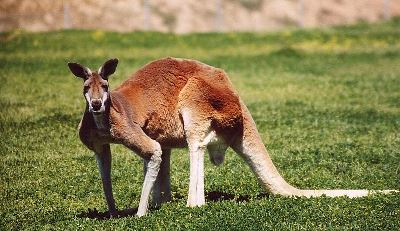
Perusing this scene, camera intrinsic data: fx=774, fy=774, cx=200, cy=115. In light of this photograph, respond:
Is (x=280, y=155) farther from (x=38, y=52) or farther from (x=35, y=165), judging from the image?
(x=38, y=52)

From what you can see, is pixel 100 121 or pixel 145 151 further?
pixel 145 151

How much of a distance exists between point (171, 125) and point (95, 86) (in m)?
1.09

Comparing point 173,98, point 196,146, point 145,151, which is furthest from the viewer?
point 173,98

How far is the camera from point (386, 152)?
36.0ft

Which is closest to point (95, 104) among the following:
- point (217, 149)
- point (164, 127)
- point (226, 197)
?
point (164, 127)

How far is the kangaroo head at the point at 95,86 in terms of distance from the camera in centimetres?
690

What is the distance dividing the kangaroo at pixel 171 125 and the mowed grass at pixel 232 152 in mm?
290

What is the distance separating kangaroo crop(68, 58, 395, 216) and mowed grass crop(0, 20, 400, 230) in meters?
0.29

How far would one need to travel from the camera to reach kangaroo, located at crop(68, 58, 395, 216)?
7301mm

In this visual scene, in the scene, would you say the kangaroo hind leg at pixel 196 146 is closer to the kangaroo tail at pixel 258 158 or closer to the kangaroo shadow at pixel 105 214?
the kangaroo tail at pixel 258 158

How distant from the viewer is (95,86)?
6961 millimetres

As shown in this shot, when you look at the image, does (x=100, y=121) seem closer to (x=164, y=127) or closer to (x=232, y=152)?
(x=164, y=127)

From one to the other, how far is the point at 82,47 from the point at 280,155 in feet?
48.0

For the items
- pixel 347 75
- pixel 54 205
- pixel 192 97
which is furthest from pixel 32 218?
pixel 347 75
